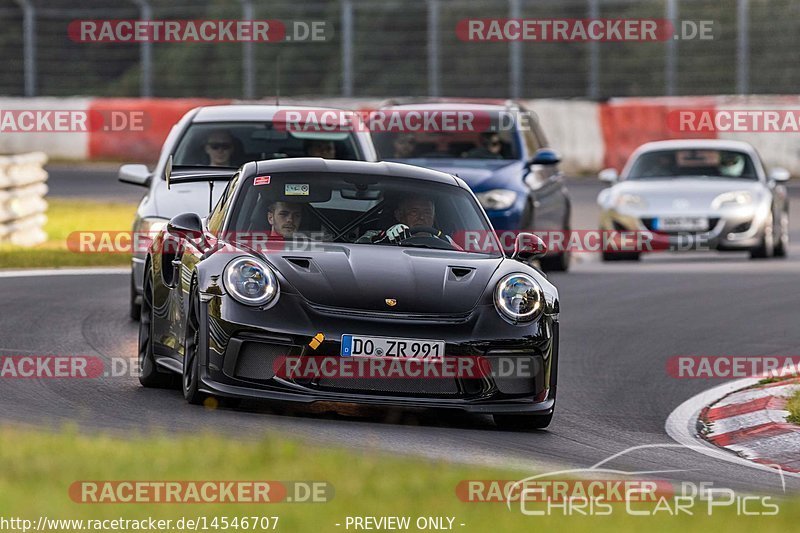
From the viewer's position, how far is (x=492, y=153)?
1834 centimetres

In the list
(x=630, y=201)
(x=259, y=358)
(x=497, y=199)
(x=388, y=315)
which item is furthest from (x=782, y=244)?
(x=259, y=358)

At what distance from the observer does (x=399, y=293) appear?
8672 mm

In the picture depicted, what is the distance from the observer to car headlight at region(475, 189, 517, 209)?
56.4 ft

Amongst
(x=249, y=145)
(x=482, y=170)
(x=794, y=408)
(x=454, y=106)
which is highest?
(x=454, y=106)

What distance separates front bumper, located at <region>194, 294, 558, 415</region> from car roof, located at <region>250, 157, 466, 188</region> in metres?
1.48

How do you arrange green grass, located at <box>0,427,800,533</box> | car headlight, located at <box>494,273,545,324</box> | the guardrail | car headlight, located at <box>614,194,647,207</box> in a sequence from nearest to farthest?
green grass, located at <box>0,427,800,533</box> → car headlight, located at <box>494,273,545,324</box> → the guardrail → car headlight, located at <box>614,194,647,207</box>

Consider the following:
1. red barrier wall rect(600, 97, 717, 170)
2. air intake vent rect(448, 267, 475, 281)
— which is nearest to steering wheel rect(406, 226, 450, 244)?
air intake vent rect(448, 267, 475, 281)

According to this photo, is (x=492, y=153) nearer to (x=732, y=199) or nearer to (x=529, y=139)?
(x=529, y=139)

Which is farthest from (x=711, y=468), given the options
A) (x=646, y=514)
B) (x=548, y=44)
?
(x=548, y=44)

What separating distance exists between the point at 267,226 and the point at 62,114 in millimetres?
25414

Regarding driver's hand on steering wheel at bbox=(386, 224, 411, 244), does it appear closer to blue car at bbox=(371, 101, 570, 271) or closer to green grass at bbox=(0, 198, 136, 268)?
blue car at bbox=(371, 101, 570, 271)

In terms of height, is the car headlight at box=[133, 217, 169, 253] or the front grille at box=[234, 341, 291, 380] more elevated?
the car headlight at box=[133, 217, 169, 253]

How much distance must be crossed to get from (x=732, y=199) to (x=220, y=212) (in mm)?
11749

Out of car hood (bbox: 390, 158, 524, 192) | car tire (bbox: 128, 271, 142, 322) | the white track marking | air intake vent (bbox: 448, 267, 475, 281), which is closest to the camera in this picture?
air intake vent (bbox: 448, 267, 475, 281)
